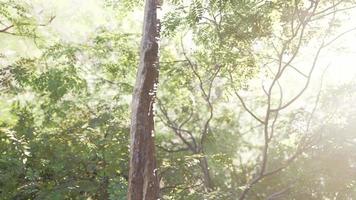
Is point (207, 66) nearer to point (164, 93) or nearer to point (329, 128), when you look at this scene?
point (164, 93)

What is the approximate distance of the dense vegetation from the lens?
9.38 meters

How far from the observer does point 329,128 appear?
539 inches

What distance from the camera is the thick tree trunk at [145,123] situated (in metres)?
5.63

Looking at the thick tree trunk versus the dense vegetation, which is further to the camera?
the dense vegetation

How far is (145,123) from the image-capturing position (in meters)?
5.80

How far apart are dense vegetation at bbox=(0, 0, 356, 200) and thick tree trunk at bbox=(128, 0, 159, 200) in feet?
5.10

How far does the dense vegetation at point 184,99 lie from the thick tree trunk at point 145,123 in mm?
1554

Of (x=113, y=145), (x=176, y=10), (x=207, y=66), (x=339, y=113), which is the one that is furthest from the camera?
(x=339, y=113)

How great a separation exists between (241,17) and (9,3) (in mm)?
4995

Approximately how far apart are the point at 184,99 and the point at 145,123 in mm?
8133

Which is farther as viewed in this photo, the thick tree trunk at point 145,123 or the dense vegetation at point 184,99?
the dense vegetation at point 184,99

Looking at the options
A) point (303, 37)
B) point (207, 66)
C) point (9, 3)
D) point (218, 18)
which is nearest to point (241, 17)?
point (218, 18)

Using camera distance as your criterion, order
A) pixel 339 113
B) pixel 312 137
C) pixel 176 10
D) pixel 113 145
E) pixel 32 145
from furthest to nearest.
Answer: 1. pixel 339 113
2. pixel 312 137
3. pixel 32 145
4. pixel 113 145
5. pixel 176 10

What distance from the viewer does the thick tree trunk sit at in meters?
5.63
